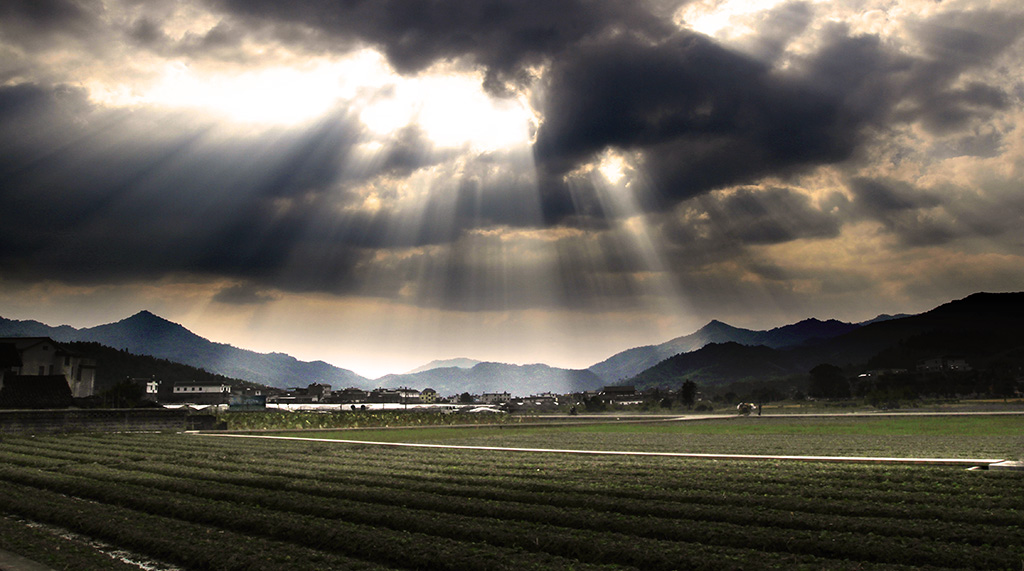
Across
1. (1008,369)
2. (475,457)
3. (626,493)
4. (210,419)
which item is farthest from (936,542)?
(1008,369)

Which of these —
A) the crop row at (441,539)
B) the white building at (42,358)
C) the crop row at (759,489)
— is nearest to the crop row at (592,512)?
the crop row at (441,539)

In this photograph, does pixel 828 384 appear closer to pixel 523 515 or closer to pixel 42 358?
pixel 42 358

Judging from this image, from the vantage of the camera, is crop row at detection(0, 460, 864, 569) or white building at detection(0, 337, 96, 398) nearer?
crop row at detection(0, 460, 864, 569)

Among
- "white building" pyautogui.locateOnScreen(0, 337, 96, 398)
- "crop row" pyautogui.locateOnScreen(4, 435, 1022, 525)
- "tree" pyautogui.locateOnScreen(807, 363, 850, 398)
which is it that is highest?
"white building" pyautogui.locateOnScreen(0, 337, 96, 398)

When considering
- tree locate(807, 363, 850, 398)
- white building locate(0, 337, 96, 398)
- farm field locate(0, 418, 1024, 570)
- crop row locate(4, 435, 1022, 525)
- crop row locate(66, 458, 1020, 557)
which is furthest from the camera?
tree locate(807, 363, 850, 398)

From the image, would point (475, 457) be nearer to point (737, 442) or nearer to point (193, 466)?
point (193, 466)

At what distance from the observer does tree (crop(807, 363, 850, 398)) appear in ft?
541

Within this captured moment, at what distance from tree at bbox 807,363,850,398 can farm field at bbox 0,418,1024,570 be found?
498 ft

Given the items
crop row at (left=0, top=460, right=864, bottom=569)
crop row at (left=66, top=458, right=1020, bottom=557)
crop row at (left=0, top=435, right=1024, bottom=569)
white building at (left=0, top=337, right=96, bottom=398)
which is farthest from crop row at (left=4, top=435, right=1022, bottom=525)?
white building at (left=0, top=337, right=96, bottom=398)

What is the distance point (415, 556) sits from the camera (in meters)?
12.4

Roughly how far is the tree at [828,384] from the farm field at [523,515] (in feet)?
498

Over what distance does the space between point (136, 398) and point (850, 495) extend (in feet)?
369

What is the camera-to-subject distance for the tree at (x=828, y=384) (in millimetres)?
164875

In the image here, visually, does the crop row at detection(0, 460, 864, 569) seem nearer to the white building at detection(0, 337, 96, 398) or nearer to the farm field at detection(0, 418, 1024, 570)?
the farm field at detection(0, 418, 1024, 570)
